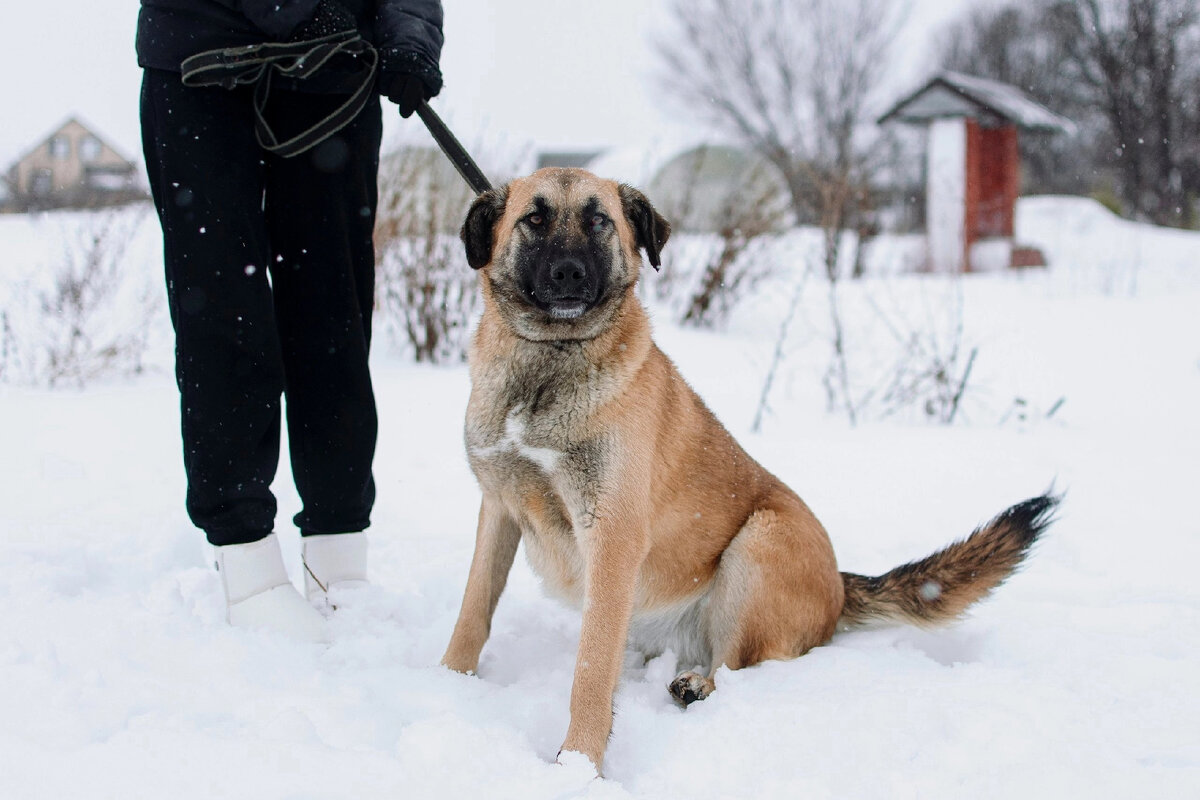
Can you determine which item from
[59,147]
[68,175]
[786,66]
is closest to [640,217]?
[68,175]

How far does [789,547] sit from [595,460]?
609mm

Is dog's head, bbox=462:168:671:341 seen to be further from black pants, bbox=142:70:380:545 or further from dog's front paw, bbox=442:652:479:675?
dog's front paw, bbox=442:652:479:675

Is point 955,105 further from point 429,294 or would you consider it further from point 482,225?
point 482,225

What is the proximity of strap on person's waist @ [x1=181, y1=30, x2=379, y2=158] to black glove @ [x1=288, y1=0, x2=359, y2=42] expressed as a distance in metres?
0.04

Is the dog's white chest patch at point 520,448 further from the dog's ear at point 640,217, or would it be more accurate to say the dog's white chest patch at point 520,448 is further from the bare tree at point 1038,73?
the bare tree at point 1038,73

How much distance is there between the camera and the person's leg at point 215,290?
210 centimetres

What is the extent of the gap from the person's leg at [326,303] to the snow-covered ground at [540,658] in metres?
0.35

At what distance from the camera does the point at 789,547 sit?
224cm

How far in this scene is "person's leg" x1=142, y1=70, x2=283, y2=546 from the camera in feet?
6.89

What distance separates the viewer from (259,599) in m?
2.18

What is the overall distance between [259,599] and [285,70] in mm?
1292

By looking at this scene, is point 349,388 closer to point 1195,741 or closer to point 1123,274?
point 1195,741

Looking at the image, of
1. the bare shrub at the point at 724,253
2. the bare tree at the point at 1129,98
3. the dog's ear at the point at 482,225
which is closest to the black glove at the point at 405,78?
the dog's ear at the point at 482,225

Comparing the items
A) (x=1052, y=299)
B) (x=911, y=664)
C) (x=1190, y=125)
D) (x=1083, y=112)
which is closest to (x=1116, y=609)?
(x=911, y=664)
